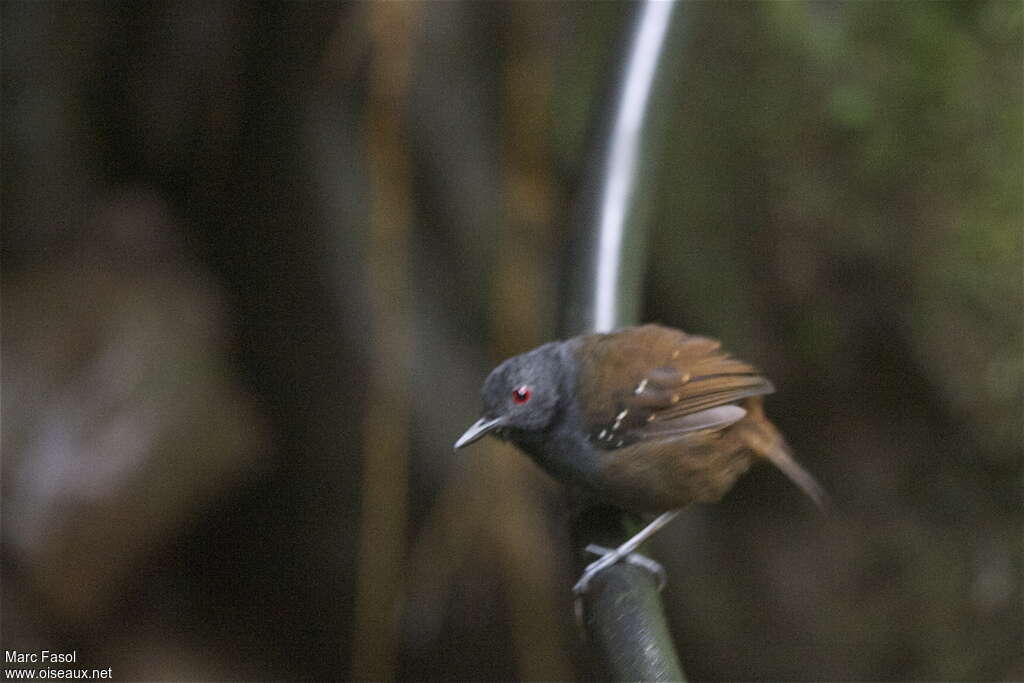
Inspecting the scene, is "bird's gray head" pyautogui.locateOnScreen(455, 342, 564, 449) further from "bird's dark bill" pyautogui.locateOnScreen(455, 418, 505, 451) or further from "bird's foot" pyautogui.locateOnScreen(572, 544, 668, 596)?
"bird's foot" pyautogui.locateOnScreen(572, 544, 668, 596)

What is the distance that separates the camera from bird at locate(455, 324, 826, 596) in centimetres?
243

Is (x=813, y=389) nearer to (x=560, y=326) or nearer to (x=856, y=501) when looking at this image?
(x=856, y=501)

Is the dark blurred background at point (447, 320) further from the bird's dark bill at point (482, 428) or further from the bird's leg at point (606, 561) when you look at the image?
the bird's leg at point (606, 561)

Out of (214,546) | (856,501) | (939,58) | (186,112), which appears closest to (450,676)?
(214,546)

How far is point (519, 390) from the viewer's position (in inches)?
95.7

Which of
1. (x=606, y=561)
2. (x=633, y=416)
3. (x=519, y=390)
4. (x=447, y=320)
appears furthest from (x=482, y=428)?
(x=447, y=320)

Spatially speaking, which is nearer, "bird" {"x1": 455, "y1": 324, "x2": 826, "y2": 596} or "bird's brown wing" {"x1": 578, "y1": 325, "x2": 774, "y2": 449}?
"bird" {"x1": 455, "y1": 324, "x2": 826, "y2": 596}

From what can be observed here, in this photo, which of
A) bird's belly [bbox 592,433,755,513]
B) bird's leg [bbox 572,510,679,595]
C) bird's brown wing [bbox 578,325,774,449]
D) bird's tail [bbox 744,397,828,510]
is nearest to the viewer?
bird's leg [bbox 572,510,679,595]

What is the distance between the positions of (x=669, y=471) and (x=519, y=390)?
0.47 meters

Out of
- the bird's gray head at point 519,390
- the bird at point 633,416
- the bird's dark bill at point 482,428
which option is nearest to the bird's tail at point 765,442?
the bird at point 633,416

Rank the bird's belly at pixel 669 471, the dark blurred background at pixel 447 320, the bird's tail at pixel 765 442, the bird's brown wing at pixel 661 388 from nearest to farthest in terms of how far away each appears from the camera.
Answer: the bird's belly at pixel 669 471, the bird's brown wing at pixel 661 388, the bird's tail at pixel 765 442, the dark blurred background at pixel 447 320

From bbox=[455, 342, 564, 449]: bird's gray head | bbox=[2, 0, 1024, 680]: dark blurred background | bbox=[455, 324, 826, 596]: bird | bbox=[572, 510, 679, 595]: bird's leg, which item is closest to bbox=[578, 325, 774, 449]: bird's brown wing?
bbox=[455, 324, 826, 596]: bird

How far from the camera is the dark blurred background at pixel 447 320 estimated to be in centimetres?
397

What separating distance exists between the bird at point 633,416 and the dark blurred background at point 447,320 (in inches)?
54.1
